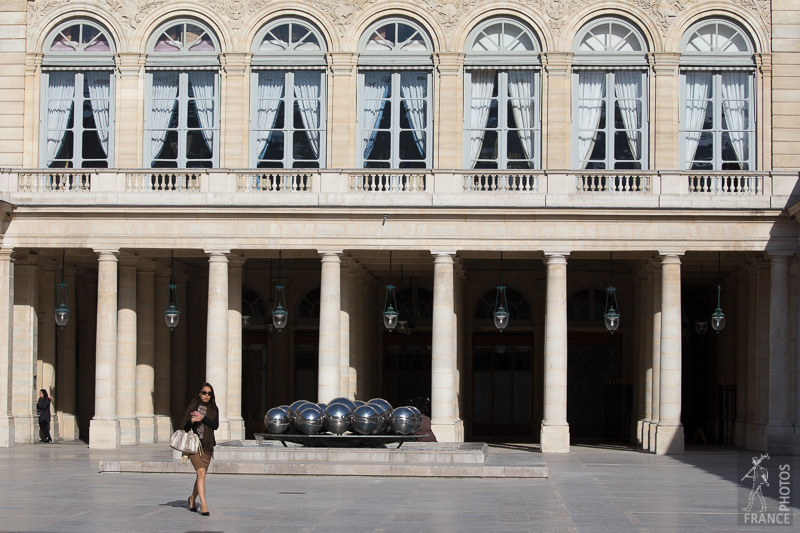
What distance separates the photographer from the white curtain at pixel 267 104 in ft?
127

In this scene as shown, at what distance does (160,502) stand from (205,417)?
96.2 inches

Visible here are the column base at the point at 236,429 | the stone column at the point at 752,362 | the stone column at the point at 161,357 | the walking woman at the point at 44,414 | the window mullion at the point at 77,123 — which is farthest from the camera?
the stone column at the point at 161,357

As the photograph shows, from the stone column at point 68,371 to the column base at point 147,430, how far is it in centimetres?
303

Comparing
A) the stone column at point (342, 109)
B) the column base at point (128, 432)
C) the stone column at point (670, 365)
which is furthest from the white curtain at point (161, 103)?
the stone column at point (670, 365)

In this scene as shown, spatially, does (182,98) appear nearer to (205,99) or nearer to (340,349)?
(205,99)

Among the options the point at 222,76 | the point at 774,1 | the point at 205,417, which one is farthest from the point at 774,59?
the point at 205,417

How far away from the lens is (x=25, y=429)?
38188 mm

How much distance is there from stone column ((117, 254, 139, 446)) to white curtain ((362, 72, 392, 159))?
7864mm

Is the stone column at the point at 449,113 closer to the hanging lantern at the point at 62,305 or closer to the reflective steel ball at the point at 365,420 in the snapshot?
the reflective steel ball at the point at 365,420

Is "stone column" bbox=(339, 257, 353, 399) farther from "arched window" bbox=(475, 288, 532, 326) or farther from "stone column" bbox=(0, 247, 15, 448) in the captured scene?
"stone column" bbox=(0, 247, 15, 448)

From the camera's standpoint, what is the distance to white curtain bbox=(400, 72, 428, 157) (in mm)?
38625

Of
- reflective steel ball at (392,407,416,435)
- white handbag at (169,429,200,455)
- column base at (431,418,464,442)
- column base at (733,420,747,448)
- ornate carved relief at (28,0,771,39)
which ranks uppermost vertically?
ornate carved relief at (28,0,771,39)

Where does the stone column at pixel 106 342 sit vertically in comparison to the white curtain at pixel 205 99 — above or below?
below

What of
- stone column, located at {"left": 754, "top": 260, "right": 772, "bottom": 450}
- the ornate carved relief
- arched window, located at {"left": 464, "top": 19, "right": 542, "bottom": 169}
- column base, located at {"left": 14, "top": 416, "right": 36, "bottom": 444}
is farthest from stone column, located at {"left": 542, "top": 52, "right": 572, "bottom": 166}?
column base, located at {"left": 14, "top": 416, "right": 36, "bottom": 444}
